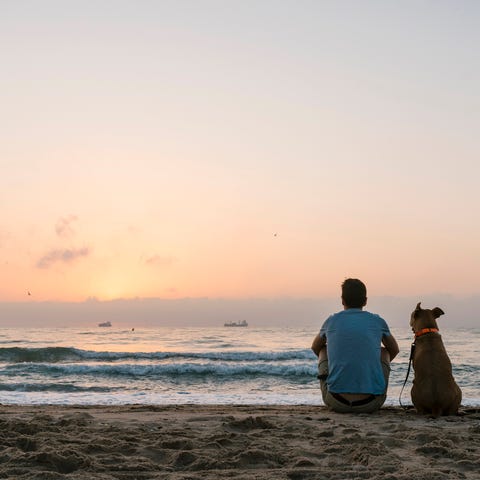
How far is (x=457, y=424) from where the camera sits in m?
5.85

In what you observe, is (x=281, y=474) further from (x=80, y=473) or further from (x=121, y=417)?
(x=121, y=417)

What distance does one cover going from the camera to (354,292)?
21.4ft

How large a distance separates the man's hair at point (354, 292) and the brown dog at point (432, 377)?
72cm

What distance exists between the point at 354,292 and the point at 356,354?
679mm

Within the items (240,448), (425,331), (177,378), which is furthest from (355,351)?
(177,378)

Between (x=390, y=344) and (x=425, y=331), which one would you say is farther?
(x=390, y=344)

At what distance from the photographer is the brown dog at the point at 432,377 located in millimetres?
6215

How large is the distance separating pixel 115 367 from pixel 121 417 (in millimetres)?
12407

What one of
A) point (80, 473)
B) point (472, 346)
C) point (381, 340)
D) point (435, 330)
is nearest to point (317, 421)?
point (381, 340)

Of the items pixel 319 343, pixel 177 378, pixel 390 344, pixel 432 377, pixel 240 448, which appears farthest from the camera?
pixel 177 378

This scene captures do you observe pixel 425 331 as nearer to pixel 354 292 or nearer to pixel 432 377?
pixel 432 377

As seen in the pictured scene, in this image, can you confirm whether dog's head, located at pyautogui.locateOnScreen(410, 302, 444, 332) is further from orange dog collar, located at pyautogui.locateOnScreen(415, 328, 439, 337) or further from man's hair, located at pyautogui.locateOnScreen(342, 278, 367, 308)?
man's hair, located at pyautogui.locateOnScreen(342, 278, 367, 308)

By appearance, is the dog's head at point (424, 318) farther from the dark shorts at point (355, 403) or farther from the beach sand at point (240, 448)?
the beach sand at point (240, 448)

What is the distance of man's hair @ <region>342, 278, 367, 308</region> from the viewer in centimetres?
652
